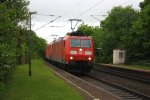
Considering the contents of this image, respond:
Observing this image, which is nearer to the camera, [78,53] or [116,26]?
[78,53]

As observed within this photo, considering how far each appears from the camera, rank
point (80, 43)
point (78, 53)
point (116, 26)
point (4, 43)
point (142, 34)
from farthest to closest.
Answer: point (116, 26), point (142, 34), point (80, 43), point (78, 53), point (4, 43)

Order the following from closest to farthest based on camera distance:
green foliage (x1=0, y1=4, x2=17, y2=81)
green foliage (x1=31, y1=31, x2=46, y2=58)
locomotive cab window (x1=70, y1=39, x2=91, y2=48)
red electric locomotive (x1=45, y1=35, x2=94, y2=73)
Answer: green foliage (x1=0, y1=4, x2=17, y2=81), red electric locomotive (x1=45, y1=35, x2=94, y2=73), locomotive cab window (x1=70, y1=39, x2=91, y2=48), green foliage (x1=31, y1=31, x2=46, y2=58)

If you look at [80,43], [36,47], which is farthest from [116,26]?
[80,43]

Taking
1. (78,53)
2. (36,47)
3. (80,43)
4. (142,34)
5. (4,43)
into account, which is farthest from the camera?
(36,47)

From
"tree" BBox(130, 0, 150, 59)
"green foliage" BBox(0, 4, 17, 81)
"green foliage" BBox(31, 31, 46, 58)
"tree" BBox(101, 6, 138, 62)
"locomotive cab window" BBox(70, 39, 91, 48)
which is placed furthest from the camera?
"green foliage" BBox(31, 31, 46, 58)

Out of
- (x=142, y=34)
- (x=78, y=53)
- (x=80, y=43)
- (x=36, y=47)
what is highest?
(x=36, y=47)

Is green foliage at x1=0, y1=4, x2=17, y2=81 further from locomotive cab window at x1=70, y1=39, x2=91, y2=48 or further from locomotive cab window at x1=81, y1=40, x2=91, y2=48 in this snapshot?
locomotive cab window at x1=81, y1=40, x2=91, y2=48

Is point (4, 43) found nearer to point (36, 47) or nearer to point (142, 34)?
point (142, 34)

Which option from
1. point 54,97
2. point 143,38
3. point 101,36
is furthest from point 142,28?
point 54,97

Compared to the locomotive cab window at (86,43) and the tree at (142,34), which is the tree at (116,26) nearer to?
the tree at (142,34)

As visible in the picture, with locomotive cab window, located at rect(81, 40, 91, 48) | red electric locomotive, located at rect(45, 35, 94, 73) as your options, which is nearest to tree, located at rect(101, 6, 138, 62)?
locomotive cab window, located at rect(81, 40, 91, 48)

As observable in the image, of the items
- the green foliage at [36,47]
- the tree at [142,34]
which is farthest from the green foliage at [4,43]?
the green foliage at [36,47]

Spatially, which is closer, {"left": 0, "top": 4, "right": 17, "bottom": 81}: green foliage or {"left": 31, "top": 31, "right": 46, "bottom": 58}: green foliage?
{"left": 0, "top": 4, "right": 17, "bottom": 81}: green foliage

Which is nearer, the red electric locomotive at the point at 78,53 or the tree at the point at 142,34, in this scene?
the red electric locomotive at the point at 78,53
